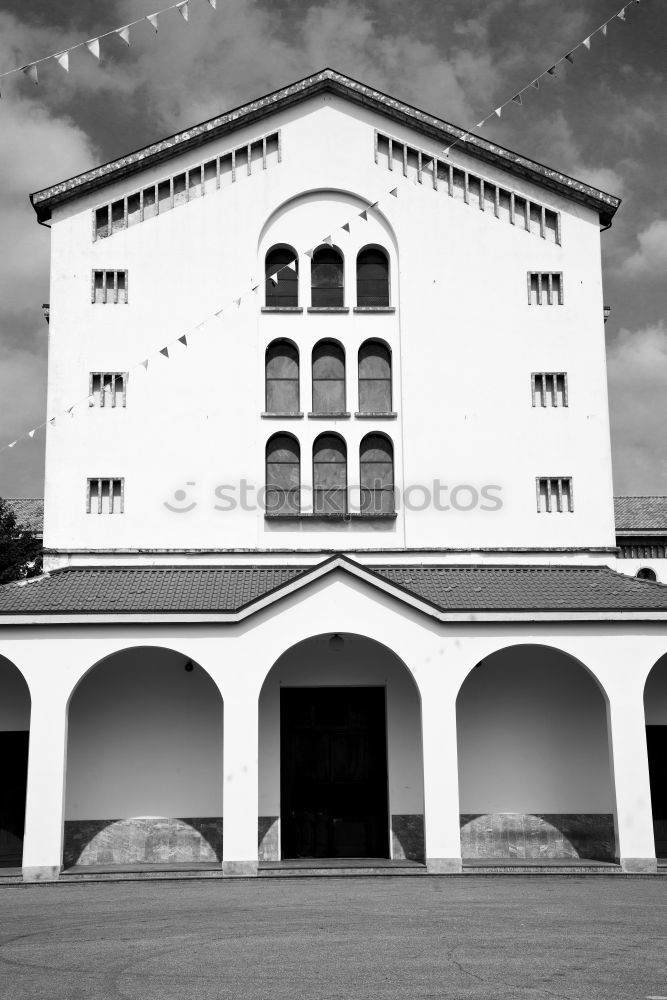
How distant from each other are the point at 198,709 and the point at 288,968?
11.3 metres

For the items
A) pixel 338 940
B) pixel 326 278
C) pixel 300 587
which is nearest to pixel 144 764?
pixel 300 587

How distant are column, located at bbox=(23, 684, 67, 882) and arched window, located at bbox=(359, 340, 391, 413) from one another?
9436mm

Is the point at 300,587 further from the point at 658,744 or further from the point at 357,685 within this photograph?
the point at 658,744

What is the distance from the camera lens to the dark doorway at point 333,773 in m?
21.4

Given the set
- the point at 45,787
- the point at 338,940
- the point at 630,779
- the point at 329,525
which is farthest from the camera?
the point at 329,525

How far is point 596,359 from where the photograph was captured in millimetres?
24594

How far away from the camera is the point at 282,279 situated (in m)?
24.9

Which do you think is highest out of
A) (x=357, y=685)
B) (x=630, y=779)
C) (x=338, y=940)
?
(x=357, y=685)

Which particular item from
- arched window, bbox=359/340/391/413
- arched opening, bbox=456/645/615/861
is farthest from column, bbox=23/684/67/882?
arched window, bbox=359/340/391/413

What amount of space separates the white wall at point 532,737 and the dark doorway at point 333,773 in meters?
1.70

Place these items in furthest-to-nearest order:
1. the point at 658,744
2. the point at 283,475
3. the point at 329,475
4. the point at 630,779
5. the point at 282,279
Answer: the point at 282,279, the point at 329,475, the point at 283,475, the point at 658,744, the point at 630,779

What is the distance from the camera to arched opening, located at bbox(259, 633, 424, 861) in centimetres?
2120

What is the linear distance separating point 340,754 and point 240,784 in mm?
3009

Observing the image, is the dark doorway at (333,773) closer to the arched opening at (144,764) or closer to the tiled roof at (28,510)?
the arched opening at (144,764)
